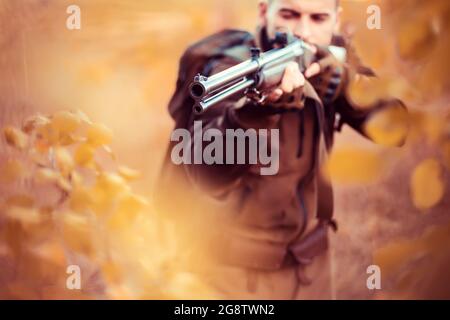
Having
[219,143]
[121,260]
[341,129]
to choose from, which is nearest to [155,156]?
[219,143]

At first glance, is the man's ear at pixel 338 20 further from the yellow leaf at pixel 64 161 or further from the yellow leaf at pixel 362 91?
the yellow leaf at pixel 64 161

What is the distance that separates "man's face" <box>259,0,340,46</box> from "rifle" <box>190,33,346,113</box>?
6 cm

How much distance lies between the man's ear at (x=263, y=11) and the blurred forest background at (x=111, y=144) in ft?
0.06

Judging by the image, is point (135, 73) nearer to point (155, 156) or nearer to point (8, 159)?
point (155, 156)

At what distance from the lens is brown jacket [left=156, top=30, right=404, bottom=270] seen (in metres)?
1.64

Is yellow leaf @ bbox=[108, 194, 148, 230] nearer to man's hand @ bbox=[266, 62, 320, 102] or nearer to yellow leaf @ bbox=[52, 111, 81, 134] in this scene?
yellow leaf @ bbox=[52, 111, 81, 134]

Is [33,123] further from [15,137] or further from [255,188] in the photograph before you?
[255,188]

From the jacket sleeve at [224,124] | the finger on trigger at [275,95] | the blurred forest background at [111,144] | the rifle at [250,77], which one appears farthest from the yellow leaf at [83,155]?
the finger on trigger at [275,95]

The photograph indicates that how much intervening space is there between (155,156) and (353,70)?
597 mm

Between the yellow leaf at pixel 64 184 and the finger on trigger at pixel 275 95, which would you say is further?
the yellow leaf at pixel 64 184

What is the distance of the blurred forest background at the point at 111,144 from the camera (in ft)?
5.37

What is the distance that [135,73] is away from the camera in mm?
1657

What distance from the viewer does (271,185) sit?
1.66 meters
